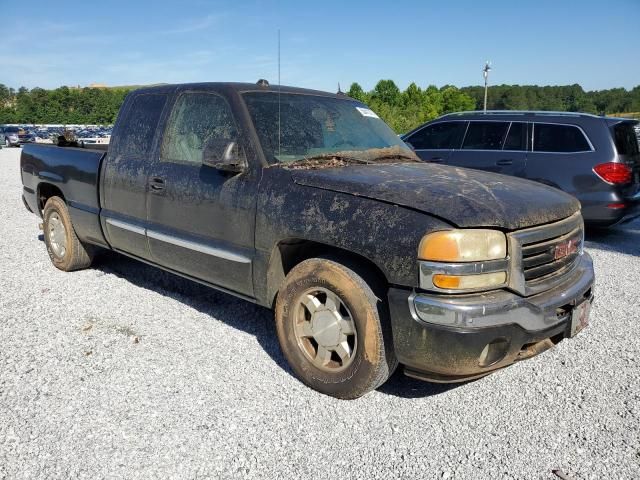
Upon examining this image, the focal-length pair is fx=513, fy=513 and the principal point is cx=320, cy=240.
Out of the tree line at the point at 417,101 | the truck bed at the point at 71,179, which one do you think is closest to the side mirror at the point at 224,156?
the truck bed at the point at 71,179

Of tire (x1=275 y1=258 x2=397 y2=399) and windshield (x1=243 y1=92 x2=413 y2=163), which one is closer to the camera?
tire (x1=275 y1=258 x2=397 y2=399)

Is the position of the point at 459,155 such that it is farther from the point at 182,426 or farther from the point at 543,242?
the point at 182,426

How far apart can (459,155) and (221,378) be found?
19.6 feet

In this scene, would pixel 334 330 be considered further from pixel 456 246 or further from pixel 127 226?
pixel 127 226

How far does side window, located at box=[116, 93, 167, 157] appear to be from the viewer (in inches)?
166

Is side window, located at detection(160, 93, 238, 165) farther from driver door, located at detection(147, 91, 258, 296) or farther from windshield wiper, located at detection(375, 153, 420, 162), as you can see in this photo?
windshield wiper, located at detection(375, 153, 420, 162)

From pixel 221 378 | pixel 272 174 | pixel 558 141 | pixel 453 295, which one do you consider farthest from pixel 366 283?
pixel 558 141

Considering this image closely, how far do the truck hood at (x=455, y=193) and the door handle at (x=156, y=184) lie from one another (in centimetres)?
131

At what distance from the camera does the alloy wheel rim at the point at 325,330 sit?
296 centimetres

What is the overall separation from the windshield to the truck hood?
1.11 feet

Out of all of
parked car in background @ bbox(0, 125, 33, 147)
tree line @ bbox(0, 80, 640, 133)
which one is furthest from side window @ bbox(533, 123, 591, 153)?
tree line @ bbox(0, 80, 640, 133)

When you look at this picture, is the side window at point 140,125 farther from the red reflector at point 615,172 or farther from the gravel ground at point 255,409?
the red reflector at point 615,172

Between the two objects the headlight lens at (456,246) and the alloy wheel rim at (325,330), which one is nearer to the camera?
the headlight lens at (456,246)

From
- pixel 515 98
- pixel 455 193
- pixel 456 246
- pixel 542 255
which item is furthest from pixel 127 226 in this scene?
pixel 515 98
